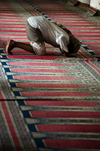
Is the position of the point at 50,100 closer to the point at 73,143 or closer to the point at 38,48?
the point at 73,143

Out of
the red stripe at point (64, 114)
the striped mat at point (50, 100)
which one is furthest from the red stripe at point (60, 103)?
the red stripe at point (64, 114)

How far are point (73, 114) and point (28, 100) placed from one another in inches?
19.8

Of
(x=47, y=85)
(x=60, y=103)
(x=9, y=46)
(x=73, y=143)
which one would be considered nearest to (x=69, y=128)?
(x=73, y=143)

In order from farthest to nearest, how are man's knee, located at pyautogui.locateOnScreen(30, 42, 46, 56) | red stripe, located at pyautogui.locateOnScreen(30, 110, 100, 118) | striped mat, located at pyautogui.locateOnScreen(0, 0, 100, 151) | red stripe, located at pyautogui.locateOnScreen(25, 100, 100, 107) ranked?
man's knee, located at pyautogui.locateOnScreen(30, 42, 46, 56) → red stripe, located at pyautogui.locateOnScreen(25, 100, 100, 107) → red stripe, located at pyautogui.locateOnScreen(30, 110, 100, 118) → striped mat, located at pyautogui.locateOnScreen(0, 0, 100, 151)

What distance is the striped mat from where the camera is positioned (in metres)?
2.28

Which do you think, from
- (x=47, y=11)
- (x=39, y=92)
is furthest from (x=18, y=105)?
(x=47, y=11)

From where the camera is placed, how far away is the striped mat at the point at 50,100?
2275 millimetres

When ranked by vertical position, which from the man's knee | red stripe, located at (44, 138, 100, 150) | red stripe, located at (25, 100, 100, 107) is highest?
the man's knee

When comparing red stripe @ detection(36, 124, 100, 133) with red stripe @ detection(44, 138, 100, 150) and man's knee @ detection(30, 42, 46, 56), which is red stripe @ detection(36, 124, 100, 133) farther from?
man's knee @ detection(30, 42, 46, 56)

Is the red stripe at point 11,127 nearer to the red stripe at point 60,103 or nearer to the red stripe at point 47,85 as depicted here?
the red stripe at point 60,103

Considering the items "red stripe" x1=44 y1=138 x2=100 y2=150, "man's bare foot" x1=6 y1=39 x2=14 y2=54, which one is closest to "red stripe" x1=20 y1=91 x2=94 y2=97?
"red stripe" x1=44 y1=138 x2=100 y2=150

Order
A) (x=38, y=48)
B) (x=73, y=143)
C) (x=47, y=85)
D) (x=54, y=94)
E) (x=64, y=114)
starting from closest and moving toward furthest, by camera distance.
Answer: (x=73, y=143), (x=64, y=114), (x=54, y=94), (x=47, y=85), (x=38, y=48)

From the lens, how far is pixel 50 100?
2.91 metres

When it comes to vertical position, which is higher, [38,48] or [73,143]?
[38,48]
